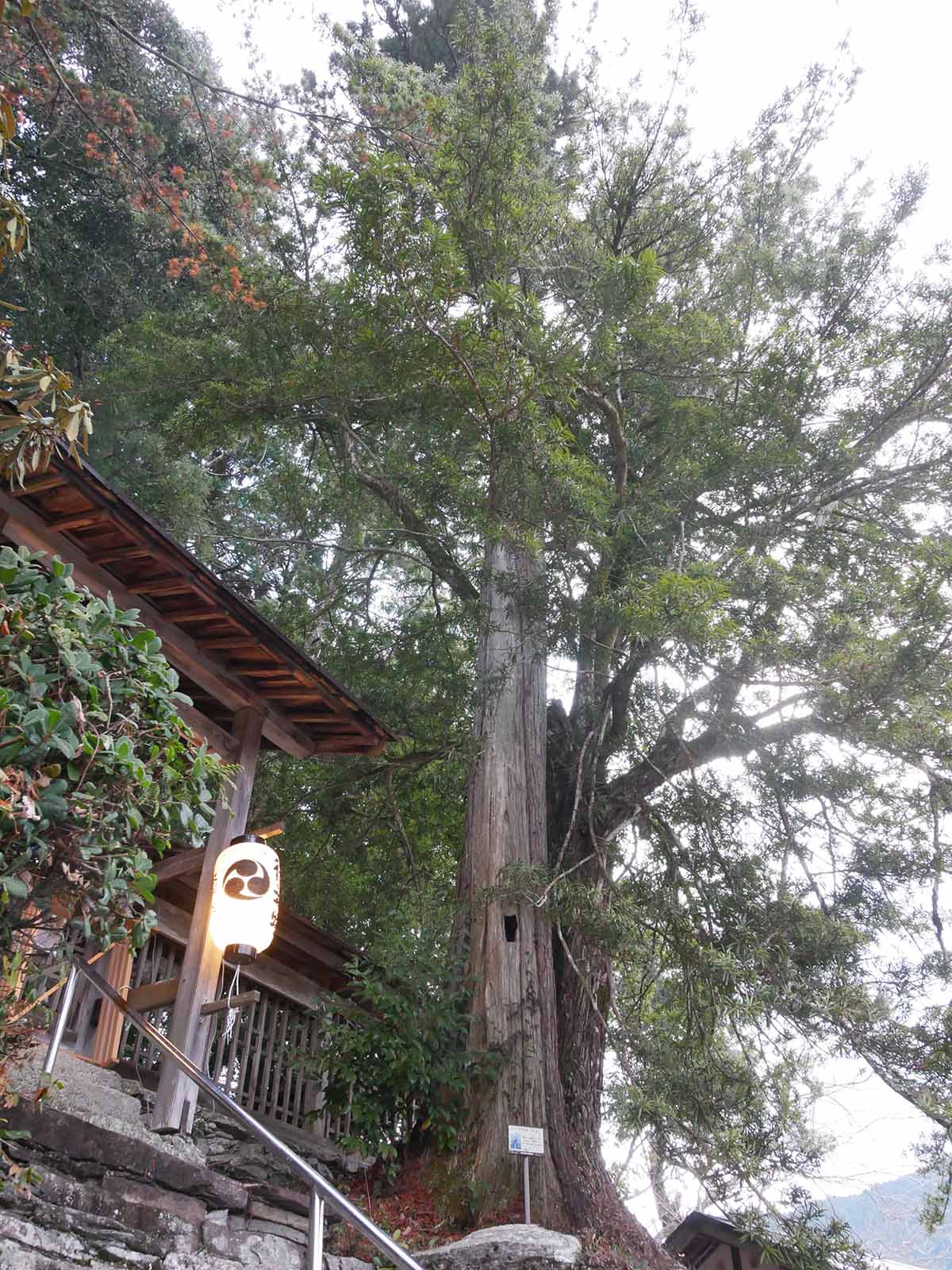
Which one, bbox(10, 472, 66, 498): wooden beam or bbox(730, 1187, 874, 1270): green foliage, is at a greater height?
bbox(10, 472, 66, 498): wooden beam

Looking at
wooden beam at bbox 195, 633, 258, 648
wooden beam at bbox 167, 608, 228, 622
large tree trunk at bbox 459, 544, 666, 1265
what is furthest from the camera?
large tree trunk at bbox 459, 544, 666, 1265

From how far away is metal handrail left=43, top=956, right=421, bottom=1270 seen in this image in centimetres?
315

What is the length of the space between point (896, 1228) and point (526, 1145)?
27.9 metres

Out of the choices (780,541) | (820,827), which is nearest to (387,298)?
(780,541)

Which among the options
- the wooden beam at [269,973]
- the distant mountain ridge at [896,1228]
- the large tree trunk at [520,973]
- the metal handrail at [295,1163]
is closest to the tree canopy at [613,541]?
the large tree trunk at [520,973]

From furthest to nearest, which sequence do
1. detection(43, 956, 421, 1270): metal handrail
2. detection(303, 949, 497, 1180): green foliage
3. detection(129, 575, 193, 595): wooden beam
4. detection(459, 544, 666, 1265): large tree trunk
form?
detection(303, 949, 497, 1180): green foliage, detection(459, 544, 666, 1265): large tree trunk, detection(129, 575, 193, 595): wooden beam, detection(43, 956, 421, 1270): metal handrail

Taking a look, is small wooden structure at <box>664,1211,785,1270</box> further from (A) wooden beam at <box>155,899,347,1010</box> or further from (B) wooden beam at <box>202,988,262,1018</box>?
(B) wooden beam at <box>202,988,262,1018</box>

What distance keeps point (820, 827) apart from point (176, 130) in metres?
11.4

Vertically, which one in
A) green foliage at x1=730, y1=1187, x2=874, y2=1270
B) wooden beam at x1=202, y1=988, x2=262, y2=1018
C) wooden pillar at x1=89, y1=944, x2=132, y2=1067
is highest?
wooden pillar at x1=89, y1=944, x2=132, y2=1067

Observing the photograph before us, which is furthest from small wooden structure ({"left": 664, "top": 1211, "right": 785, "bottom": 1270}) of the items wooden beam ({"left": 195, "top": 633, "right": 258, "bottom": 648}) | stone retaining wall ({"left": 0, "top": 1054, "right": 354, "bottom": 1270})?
wooden beam ({"left": 195, "top": 633, "right": 258, "bottom": 648})

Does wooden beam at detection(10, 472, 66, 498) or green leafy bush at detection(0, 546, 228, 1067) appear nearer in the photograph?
green leafy bush at detection(0, 546, 228, 1067)

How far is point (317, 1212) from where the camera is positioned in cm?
350

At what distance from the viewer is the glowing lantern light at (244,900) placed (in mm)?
5086

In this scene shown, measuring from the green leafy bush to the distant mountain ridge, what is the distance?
12.7 m
